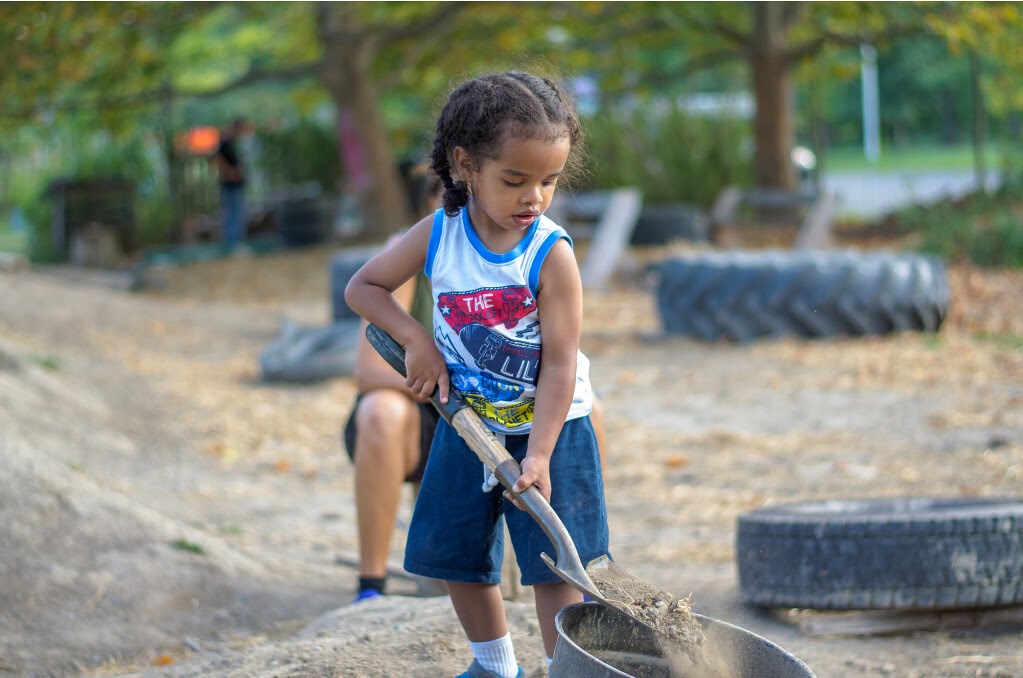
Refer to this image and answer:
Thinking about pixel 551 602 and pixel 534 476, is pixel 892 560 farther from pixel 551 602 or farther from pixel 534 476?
pixel 534 476

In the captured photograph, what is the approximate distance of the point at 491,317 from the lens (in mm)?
2277

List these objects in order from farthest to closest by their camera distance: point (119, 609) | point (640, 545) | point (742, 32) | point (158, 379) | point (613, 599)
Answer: point (742, 32), point (158, 379), point (640, 545), point (119, 609), point (613, 599)

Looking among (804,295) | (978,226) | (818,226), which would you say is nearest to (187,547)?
(804,295)

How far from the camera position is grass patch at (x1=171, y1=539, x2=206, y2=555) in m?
3.65

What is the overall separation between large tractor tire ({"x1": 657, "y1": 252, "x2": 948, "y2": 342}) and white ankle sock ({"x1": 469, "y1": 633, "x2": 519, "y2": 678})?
5.23 meters

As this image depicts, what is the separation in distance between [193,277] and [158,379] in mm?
5698

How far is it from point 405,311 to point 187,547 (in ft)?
5.32

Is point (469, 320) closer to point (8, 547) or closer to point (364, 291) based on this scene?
point (364, 291)

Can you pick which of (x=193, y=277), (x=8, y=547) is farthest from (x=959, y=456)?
(x=193, y=277)

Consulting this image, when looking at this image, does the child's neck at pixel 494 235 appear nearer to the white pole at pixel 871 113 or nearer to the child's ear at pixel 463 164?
the child's ear at pixel 463 164

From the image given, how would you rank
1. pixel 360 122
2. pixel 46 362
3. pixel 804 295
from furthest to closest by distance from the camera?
pixel 360 122 → pixel 804 295 → pixel 46 362

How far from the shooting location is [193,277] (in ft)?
41.6

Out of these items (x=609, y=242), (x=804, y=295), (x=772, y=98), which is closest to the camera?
→ (x=804, y=295)

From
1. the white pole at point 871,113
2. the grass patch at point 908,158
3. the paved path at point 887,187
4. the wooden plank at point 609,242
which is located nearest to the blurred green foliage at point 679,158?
the wooden plank at point 609,242
